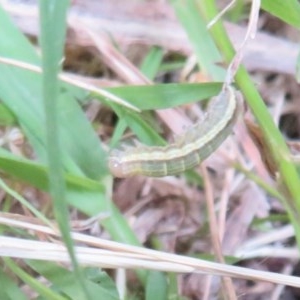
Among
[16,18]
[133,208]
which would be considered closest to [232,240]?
[133,208]

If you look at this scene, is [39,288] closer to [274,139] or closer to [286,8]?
[274,139]

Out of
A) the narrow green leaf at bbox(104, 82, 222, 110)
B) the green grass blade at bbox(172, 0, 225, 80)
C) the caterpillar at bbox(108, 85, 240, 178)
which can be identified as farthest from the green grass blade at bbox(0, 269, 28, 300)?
the green grass blade at bbox(172, 0, 225, 80)

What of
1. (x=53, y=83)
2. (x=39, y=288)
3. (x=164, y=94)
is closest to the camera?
(x=53, y=83)

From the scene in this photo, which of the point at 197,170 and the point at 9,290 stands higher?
the point at 197,170

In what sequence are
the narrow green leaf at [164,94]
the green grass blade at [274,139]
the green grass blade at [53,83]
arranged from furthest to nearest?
1. the narrow green leaf at [164,94]
2. the green grass blade at [274,139]
3. the green grass blade at [53,83]

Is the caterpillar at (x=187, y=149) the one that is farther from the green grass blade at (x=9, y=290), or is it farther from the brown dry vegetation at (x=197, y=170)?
the green grass blade at (x=9, y=290)

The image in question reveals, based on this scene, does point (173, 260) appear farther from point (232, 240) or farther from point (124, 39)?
point (124, 39)

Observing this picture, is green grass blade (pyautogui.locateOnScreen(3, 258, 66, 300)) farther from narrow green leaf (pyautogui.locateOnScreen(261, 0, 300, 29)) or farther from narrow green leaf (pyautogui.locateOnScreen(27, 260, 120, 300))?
narrow green leaf (pyautogui.locateOnScreen(261, 0, 300, 29))

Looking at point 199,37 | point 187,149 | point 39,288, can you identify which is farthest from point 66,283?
point 199,37

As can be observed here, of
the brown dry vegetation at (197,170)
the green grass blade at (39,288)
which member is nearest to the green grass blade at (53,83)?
the green grass blade at (39,288)
